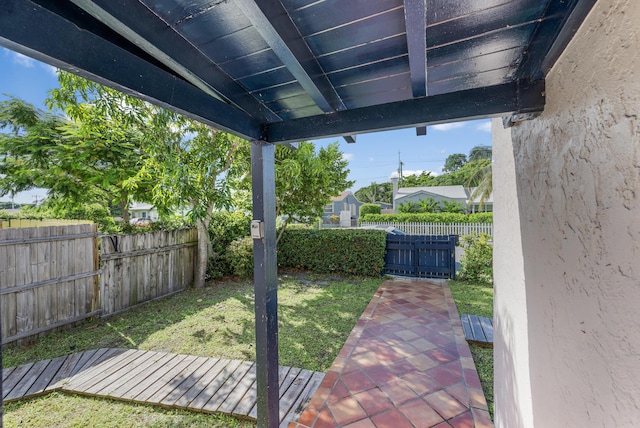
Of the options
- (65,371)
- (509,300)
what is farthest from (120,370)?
(509,300)

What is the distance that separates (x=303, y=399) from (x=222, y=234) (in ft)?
17.0

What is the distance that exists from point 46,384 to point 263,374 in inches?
96.7

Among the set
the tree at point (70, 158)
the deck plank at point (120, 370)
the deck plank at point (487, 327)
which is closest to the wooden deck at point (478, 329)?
the deck plank at point (487, 327)

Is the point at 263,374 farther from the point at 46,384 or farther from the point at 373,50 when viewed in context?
the point at 46,384

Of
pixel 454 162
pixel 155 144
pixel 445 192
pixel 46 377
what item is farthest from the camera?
pixel 454 162

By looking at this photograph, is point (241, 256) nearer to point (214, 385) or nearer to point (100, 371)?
point (100, 371)

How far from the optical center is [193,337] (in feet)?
11.9

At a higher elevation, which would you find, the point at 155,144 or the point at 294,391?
the point at 155,144

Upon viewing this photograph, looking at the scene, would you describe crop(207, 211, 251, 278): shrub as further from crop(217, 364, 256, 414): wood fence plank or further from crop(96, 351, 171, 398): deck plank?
crop(217, 364, 256, 414): wood fence plank

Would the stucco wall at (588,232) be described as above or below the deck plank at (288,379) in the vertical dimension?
above

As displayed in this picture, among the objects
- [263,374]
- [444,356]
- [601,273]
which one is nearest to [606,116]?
[601,273]

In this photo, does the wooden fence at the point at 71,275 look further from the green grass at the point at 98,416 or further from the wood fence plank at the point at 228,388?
the wood fence plank at the point at 228,388

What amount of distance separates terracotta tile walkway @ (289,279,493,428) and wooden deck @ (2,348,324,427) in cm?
30

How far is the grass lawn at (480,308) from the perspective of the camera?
8.65 feet
